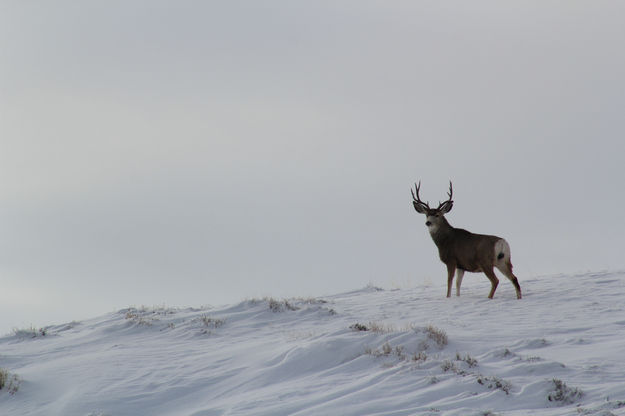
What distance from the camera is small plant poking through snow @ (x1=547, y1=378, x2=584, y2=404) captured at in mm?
6870

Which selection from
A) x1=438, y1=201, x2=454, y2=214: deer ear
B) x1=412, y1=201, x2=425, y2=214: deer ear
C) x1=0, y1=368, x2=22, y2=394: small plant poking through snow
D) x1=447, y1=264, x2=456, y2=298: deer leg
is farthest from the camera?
x1=412, y1=201, x2=425, y2=214: deer ear

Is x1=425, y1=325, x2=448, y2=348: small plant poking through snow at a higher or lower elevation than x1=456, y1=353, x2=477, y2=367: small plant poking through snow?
higher

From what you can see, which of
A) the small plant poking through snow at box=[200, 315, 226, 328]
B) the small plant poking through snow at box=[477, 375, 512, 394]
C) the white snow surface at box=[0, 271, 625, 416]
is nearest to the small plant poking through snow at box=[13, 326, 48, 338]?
the white snow surface at box=[0, 271, 625, 416]

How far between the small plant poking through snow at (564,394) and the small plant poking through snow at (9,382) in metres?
6.27

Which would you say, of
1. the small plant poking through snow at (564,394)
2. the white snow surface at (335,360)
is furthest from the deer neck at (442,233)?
the small plant poking through snow at (564,394)

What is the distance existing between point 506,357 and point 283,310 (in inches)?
221

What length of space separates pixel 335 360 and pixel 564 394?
9.51 feet

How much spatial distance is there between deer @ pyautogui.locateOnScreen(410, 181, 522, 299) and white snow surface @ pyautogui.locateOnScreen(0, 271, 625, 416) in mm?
622

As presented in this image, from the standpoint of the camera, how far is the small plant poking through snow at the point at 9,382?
904cm

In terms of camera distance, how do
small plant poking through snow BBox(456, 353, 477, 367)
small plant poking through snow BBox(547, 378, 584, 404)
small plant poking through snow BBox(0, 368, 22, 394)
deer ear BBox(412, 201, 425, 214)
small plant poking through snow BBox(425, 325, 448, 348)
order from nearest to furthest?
small plant poking through snow BBox(547, 378, 584, 404)
small plant poking through snow BBox(456, 353, 477, 367)
small plant poking through snow BBox(0, 368, 22, 394)
small plant poking through snow BBox(425, 325, 448, 348)
deer ear BBox(412, 201, 425, 214)

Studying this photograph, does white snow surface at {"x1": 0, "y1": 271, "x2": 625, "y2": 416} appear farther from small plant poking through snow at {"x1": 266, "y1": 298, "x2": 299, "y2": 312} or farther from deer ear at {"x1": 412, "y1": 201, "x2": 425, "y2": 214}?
deer ear at {"x1": 412, "y1": 201, "x2": 425, "y2": 214}

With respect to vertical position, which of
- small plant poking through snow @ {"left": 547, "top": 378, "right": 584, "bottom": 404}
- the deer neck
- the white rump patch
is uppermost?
the deer neck

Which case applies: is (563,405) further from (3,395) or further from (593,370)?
(3,395)

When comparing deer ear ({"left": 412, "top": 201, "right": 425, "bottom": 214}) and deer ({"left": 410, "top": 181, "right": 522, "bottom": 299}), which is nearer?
deer ({"left": 410, "top": 181, "right": 522, "bottom": 299})
